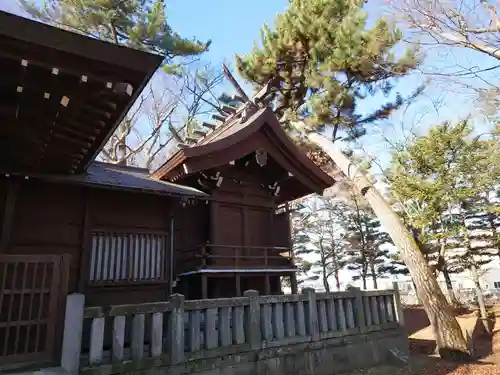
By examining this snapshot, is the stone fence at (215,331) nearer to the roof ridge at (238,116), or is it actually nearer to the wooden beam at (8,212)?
the wooden beam at (8,212)

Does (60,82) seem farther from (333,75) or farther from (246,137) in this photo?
(333,75)

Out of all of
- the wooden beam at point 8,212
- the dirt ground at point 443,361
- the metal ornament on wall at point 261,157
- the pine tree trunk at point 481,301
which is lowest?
the dirt ground at point 443,361

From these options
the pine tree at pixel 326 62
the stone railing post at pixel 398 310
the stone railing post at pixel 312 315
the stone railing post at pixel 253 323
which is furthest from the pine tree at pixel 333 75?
the stone railing post at pixel 253 323

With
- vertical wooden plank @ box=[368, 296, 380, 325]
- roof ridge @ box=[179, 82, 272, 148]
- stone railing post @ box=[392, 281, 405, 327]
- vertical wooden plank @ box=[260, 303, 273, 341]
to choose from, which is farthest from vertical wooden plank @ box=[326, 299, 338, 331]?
roof ridge @ box=[179, 82, 272, 148]

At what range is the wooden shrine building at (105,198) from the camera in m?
3.79

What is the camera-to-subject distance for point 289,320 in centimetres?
665

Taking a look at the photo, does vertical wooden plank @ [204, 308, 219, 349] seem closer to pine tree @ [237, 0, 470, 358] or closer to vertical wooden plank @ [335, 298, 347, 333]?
vertical wooden plank @ [335, 298, 347, 333]

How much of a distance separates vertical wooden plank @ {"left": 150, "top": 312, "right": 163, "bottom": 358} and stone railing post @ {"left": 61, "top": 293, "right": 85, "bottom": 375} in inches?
38.6

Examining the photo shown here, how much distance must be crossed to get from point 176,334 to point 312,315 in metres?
2.90

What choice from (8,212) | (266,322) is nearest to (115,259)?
(8,212)

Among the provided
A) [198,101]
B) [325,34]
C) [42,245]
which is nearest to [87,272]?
[42,245]

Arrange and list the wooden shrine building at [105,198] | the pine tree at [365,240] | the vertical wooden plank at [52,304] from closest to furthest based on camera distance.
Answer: the wooden shrine building at [105,198], the vertical wooden plank at [52,304], the pine tree at [365,240]

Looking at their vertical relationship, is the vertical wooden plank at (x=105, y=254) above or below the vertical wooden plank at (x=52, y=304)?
above

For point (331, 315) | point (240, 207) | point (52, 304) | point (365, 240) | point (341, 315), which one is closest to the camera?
point (52, 304)
